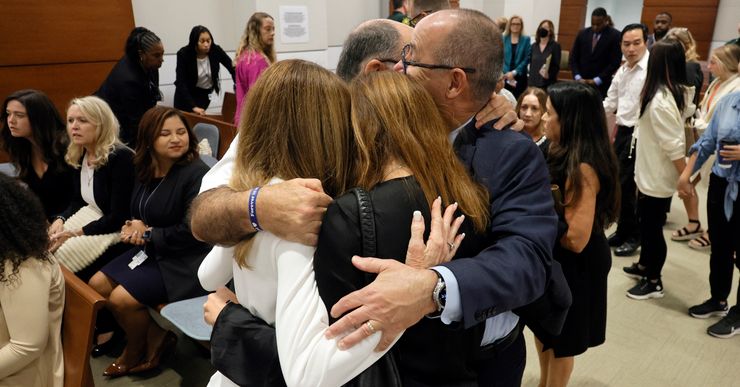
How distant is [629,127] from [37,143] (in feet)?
14.2

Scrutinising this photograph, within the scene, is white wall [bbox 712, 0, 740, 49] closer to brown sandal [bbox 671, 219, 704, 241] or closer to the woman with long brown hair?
brown sandal [bbox 671, 219, 704, 241]

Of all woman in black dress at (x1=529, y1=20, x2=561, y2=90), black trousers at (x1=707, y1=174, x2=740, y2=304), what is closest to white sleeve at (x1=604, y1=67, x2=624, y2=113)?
black trousers at (x1=707, y1=174, x2=740, y2=304)

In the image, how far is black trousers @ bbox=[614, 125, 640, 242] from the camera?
404cm

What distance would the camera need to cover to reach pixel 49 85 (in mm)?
5227

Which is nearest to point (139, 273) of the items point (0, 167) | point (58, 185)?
point (58, 185)

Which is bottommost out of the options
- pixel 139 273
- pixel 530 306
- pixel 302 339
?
pixel 139 273

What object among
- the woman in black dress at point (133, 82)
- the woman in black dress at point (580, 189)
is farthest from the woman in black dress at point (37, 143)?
the woman in black dress at point (580, 189)

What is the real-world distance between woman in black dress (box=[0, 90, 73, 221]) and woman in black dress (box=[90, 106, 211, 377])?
822 millimetres

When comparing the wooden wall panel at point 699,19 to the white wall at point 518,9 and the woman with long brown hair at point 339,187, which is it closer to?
the white wall at point 518,9

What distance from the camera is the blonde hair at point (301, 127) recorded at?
1.03m

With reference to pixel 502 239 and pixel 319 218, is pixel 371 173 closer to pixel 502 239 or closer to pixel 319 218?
pixel 319 218

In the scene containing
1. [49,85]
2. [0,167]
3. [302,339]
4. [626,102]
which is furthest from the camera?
[49,85]

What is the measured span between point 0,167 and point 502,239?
407 centimetres

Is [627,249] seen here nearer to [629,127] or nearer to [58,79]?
[629,127]
